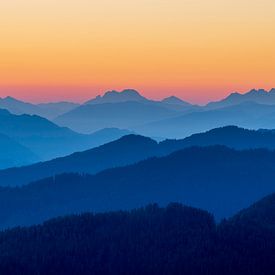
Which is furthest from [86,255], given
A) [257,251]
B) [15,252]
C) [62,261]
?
[257,251]

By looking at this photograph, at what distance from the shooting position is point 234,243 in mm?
189500

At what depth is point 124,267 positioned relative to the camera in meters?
186

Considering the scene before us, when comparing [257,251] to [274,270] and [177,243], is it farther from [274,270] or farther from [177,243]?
[177,243]

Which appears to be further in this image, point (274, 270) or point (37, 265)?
point (37, 265)

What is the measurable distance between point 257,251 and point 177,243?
2552 centimetres

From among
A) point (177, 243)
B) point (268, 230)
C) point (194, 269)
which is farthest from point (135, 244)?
point (268, 230)

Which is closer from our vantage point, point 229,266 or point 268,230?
point 229,266

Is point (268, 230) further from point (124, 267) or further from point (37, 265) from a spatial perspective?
point (37, 265)

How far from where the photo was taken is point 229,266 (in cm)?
17912

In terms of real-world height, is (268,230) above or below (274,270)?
above

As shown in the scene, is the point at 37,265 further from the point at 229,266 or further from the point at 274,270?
the point at 274,270

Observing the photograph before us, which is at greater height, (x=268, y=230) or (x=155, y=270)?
(x=268, y=230)

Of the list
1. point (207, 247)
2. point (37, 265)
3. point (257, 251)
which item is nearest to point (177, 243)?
point (207, 247)

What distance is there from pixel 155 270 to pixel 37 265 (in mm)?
36352
